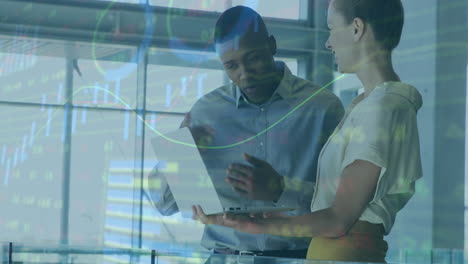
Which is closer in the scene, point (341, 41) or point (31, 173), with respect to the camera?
point (341, 41)

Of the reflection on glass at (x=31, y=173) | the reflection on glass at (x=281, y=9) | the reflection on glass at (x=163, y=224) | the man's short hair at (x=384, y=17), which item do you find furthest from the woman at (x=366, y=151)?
the reflection on glass at (x=31, y=173)

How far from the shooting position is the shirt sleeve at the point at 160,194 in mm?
1782

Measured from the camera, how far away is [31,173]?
1.88 m

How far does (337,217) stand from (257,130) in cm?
34

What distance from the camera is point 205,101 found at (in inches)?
70.5

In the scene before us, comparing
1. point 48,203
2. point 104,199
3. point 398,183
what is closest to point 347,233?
point 398,183

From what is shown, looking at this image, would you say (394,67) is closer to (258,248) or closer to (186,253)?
(258,248)

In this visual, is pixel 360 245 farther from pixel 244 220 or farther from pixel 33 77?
pixel 33 77

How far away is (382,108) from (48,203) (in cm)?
103

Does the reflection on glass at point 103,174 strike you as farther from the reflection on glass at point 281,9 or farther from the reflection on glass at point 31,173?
the reflection on glass at point 281,9

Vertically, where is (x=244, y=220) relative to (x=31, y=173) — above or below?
below

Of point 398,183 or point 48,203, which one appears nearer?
point 398,183

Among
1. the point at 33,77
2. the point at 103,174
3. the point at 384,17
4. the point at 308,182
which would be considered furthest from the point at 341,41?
the point at 33,77

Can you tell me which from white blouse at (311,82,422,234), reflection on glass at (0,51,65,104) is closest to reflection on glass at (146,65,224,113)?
reflection on glass at (0,51,65,104)
